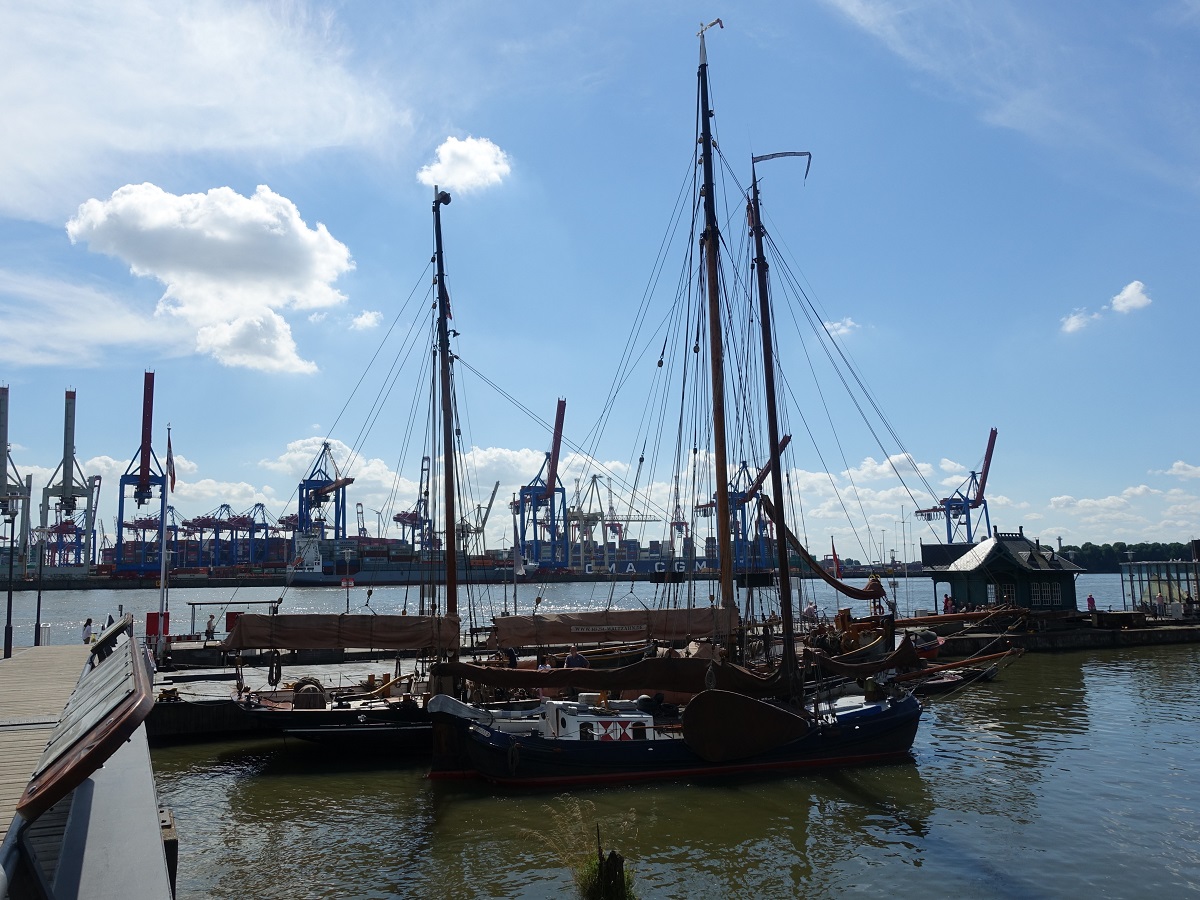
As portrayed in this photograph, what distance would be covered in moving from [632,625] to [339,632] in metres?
8.61

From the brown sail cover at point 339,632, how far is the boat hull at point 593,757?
4.46 meters

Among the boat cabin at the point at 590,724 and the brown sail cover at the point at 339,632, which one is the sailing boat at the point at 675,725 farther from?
the brown sail cover at the point at 339,632

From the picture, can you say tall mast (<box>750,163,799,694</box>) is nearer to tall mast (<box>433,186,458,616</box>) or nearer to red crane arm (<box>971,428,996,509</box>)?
tall mast (<box>433,186,458,616</box>)

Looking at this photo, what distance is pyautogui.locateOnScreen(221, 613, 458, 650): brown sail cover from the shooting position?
23.7 meters

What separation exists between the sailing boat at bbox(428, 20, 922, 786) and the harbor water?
48 centimetres

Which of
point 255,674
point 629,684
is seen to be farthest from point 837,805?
point 255,674

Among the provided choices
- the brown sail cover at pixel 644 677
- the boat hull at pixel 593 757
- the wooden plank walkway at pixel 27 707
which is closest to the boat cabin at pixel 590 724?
the boat hull at pixel 593 757

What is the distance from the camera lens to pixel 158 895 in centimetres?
605

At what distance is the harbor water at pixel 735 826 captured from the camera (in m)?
14.4

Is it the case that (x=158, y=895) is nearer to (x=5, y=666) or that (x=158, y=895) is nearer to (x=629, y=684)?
(x=5, y=666)

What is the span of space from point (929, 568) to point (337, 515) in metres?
122

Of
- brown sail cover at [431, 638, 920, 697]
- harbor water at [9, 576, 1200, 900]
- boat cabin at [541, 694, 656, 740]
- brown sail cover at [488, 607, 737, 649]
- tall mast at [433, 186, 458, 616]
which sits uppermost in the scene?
tall mast at [433, 186, 458, 616]

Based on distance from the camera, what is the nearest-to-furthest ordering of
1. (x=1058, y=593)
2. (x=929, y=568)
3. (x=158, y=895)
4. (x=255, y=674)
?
(x=158, y=895)
(x=255, y=674)
(x=1058, y=593)
(x=929, y=568)

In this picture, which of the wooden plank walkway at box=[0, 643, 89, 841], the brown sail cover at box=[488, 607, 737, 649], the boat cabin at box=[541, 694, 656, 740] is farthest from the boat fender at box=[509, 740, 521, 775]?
the wooden plank walkway at box=[0, 643, 89, 841]
